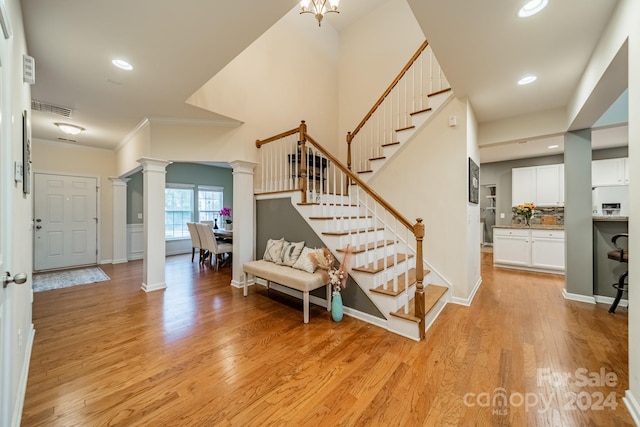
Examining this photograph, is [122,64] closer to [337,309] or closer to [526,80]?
[337,309]

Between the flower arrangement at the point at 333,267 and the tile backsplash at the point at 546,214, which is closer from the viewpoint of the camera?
the flower arrangement at the point at 333,267

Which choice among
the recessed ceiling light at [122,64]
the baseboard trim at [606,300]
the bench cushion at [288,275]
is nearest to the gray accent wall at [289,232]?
the bench cushion at [288,275]

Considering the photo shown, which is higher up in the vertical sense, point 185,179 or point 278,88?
point 278,88

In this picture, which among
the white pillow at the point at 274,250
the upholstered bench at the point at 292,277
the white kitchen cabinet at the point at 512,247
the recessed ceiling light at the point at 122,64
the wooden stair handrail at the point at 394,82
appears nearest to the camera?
the recessed ceiling light at the point at 122,64

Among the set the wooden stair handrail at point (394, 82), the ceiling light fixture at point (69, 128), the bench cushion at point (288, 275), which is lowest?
the bench cushion at point (288, 275)

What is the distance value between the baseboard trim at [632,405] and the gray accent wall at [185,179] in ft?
27.0

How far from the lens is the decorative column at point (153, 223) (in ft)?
12.8

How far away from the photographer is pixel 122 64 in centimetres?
254

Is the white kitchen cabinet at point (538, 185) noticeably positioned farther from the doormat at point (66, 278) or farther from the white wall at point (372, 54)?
Answer: the doormat at point (66, 278)

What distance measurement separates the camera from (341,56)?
5973mm

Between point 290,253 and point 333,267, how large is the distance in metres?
0.71

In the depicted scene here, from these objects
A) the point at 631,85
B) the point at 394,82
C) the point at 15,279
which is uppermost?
the point at 394,82

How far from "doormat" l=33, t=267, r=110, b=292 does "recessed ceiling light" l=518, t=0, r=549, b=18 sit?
21.3 ft

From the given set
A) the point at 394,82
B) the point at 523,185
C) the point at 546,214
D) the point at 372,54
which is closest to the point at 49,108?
the point at 394,82
